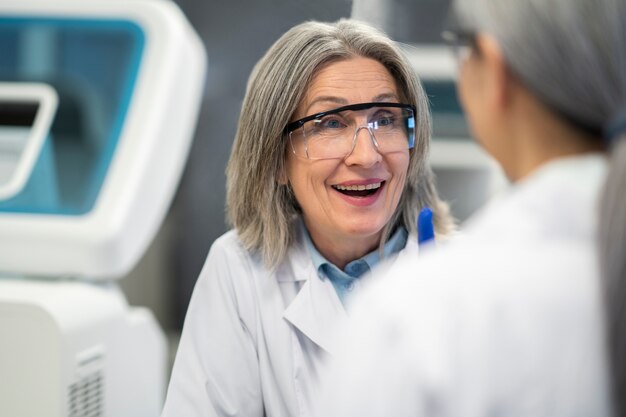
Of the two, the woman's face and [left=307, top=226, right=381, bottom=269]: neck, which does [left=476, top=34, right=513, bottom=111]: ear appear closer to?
the woman's face

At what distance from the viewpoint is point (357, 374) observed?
0.61 metres

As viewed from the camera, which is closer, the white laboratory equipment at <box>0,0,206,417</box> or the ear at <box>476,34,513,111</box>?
the ear at <box>476,34,513,111</box>

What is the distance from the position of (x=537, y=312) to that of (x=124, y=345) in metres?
0.97

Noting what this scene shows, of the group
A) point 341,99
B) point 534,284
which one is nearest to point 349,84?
point 341,99

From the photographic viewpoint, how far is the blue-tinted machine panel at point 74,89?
141 cm

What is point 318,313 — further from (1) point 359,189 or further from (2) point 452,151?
(2) point 452,151

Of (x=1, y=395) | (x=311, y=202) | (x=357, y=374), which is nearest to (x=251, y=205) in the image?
(x=311, y=202)

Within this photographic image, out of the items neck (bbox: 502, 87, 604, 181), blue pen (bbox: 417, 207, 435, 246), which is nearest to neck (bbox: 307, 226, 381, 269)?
blue pen (bbox: 417, 207, 435, 246)

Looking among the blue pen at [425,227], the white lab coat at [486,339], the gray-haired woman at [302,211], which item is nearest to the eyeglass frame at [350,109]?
the gray-haired woman at [302,211]

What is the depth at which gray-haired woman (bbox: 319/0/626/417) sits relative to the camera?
587mm

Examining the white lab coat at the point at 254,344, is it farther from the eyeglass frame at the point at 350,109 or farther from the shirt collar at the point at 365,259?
the eyeglass frame at the point at 350,109

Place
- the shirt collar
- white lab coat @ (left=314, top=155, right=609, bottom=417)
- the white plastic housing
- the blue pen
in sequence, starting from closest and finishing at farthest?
white lab coat @ (left=314, top=155, right=609, bottom=417), the blue pen, the shirt collar, the white plastic housing

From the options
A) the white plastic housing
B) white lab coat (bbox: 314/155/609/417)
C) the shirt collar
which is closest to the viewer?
white lab coat (bbox: 314/155/609/417)

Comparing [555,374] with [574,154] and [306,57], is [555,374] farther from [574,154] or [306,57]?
[306,57]
